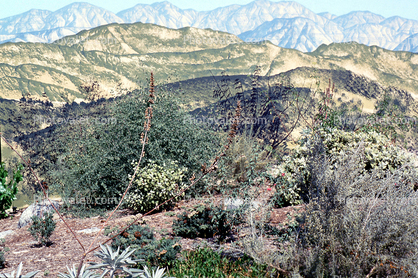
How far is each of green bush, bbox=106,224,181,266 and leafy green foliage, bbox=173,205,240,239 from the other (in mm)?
563

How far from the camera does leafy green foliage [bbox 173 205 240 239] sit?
4609mm

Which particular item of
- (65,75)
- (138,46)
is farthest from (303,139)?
(138,46)

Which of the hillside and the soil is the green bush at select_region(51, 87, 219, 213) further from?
the hillside

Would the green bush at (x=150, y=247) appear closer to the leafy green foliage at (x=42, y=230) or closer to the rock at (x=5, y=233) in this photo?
the leafy green foliage at (x=42, y=230)

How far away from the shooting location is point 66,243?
498 centimetres

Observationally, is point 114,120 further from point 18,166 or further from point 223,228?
point 223,228

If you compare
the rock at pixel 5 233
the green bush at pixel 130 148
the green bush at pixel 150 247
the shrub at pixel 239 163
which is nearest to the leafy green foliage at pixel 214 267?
the green bush at pixel 150 247

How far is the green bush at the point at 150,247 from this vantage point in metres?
3.66

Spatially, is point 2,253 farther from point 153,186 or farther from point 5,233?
point 153,186

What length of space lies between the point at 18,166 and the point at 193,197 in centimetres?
426

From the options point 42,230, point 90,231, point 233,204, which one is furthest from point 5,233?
point 233,204

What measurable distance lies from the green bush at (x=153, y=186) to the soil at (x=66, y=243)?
31 cm

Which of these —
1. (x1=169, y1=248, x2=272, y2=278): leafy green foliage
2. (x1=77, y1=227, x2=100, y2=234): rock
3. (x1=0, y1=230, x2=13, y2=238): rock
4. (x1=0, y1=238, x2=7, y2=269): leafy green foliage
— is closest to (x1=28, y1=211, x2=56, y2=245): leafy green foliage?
(x1=0, y1=238, x2=7, y2=269): leafy green foliage

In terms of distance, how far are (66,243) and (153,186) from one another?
1801mm
